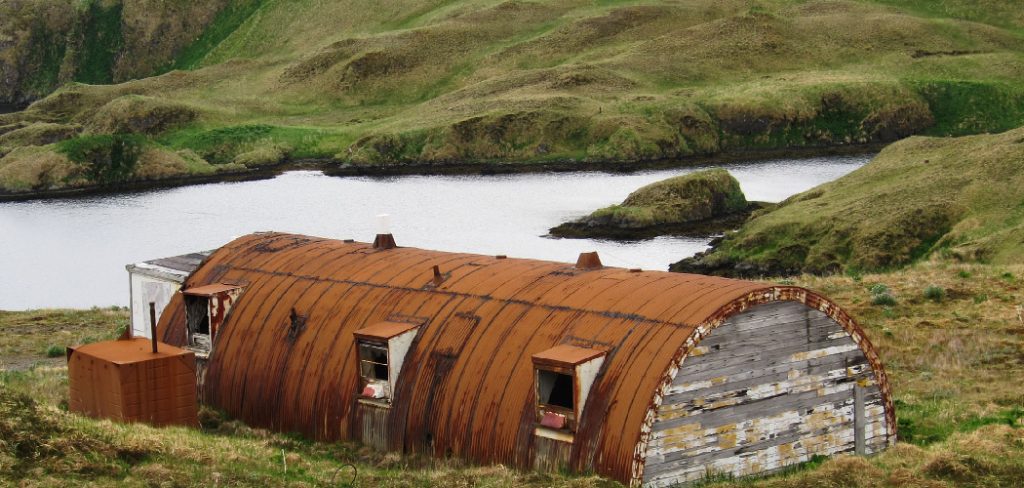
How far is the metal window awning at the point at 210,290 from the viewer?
2906cm

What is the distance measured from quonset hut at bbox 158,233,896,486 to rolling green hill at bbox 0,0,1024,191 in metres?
88.1

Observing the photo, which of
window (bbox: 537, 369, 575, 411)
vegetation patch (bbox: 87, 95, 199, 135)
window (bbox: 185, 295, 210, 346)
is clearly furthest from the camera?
vegetation patch (bbox: 87, 95, 199, 135)

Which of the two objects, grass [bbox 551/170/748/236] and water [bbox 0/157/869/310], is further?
grass [bbox 551/170/748/236]

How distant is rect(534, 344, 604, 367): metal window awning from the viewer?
20828 mm

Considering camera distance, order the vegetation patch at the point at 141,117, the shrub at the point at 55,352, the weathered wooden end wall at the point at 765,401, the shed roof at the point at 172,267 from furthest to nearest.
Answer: the vegetation patch at the point at 141,117 → the shrub at the point at 55,352 → the shed roof at the point at 172,267 → the weathered wooden end wall at the point at 765,401

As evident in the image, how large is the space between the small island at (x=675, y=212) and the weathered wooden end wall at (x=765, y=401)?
54.6m

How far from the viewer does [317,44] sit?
18462 cm

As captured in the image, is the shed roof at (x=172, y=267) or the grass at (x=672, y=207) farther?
the grass at (x=672, y=207)

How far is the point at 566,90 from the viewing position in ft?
437

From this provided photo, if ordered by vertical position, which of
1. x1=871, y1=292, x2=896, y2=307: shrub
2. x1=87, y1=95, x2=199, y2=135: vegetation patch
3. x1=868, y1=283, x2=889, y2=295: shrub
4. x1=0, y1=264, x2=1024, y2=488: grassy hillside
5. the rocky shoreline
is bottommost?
x1=0, y1=264, x2=1024, y2=488: grassy hillside

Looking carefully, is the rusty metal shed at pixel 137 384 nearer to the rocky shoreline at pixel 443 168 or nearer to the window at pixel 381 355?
the window at pixel 381 355

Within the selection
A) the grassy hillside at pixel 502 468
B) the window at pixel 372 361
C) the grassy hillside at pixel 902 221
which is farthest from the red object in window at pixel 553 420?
the grassy hillside at pixel 902 221

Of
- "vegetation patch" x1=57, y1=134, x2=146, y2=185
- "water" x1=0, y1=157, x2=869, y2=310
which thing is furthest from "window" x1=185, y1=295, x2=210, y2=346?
"vegetation patch" x1=57, y1=134, x2=146, y2=185

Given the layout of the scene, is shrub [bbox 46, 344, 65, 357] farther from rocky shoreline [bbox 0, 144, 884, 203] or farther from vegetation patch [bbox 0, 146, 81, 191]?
vegetation patch [bbox 0, 146, 81, 191]
